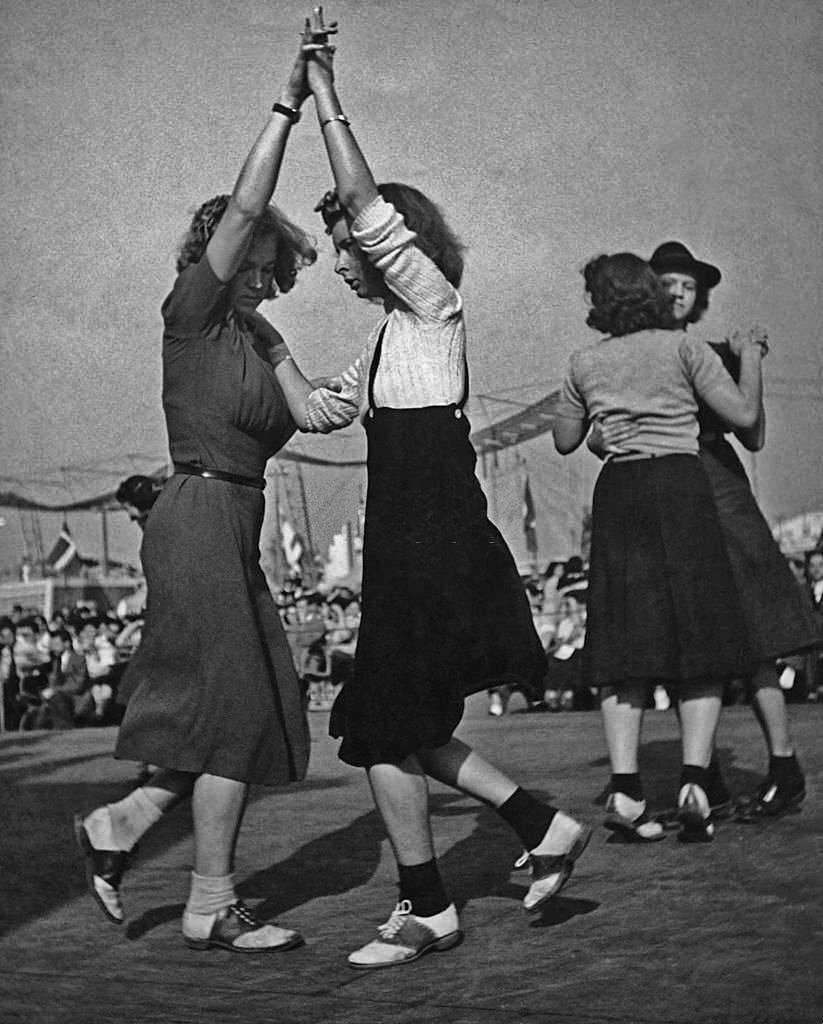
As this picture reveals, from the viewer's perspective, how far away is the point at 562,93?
499cm

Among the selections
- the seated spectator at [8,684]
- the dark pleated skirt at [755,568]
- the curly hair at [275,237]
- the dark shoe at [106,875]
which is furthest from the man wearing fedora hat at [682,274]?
A: the seated spectator at [8,684]

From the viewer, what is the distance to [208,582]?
8.56ft

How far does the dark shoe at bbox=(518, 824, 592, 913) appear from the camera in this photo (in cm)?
246

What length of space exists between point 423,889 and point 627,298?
5.14 feet

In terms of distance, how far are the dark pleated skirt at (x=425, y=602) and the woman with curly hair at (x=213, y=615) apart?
0.68ft

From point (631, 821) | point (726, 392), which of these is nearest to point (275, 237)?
point (726, 392)

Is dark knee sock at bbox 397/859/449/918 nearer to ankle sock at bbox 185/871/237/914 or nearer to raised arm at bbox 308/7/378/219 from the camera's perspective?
ankle sock at bbox 185/871/237/914

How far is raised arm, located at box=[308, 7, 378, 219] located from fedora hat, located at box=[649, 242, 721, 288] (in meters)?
1.58

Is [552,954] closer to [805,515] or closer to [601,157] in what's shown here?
[601,157]

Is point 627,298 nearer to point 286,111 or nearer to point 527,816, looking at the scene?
point 286,111

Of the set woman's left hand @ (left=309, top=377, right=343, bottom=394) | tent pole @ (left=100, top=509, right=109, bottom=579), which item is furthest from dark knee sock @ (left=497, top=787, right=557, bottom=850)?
tent pole @ (left=100, top=509, right=109, bottom=579)

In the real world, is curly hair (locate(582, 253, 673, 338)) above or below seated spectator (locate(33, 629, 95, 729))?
above

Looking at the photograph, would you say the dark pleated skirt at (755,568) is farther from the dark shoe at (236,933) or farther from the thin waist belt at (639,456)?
the dark shoe at (236,933)

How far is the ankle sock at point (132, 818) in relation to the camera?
2605mm
